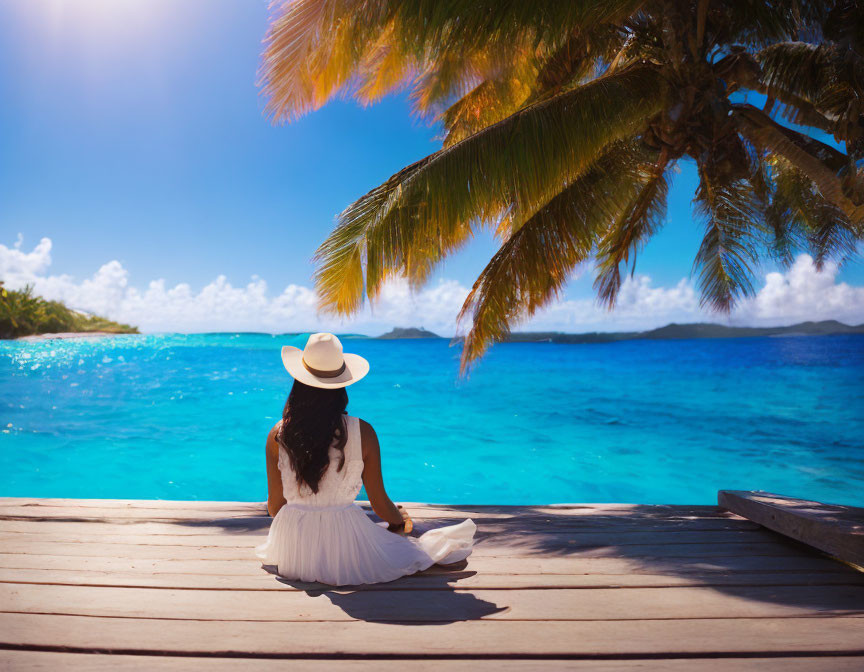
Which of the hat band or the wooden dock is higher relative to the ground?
the hat band

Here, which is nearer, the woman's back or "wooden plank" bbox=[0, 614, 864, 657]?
"wooden plank" bbox=[0, 614, 864, 657]

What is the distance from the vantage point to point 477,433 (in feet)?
54.6

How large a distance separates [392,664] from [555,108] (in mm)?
4405

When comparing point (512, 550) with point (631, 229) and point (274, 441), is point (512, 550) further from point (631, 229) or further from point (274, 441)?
point (631, 229)

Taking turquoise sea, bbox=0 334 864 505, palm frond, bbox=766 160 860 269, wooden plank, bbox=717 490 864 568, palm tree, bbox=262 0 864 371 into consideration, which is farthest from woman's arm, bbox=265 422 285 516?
palm frond, bbox=766 160 860 269

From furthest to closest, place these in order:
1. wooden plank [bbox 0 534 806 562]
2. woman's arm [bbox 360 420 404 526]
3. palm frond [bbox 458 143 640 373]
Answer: palm frond [bbox 458 143 640 373]
wooden plank [bbox 0 534 806 562]
woman's arm [bbox 360 420 404 526]

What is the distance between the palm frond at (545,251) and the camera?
5352 millimetres

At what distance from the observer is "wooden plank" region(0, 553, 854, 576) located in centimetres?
269

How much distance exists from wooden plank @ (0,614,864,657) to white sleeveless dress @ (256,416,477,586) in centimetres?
39

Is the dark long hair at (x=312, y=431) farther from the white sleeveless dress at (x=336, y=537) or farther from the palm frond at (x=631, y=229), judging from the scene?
the palm frond at (x=631, y=229)

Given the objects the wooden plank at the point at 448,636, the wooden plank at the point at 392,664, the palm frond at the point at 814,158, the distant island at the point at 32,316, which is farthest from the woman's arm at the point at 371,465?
the distant island at the point at 32,316

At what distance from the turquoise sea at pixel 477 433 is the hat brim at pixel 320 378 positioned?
448 cm

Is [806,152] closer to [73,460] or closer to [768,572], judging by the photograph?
[768,572]

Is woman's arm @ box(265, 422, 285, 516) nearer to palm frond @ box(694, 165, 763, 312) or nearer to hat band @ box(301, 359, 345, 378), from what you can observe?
hat band @ box(301, 359, 345, 378)
